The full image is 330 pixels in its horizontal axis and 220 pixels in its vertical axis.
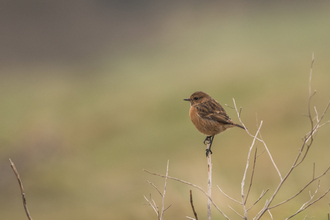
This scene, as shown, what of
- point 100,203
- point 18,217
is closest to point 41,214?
point 18,217

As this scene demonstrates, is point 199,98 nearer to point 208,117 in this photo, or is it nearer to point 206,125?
point 208,117

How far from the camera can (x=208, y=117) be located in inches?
206

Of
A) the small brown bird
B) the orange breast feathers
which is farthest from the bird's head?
the orange breast feathers

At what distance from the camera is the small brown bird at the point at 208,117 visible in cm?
516

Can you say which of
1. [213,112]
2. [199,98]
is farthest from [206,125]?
[199,98]

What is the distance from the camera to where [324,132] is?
12.2 m

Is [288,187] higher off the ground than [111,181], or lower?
lower

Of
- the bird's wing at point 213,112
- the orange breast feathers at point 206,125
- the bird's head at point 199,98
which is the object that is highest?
the bird's head at point 199,98

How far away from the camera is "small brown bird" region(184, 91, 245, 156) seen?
516cm

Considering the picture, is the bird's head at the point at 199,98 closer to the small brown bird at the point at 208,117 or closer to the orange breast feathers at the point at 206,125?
the small brown bird at the point at 208,117

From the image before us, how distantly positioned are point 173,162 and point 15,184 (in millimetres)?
8050

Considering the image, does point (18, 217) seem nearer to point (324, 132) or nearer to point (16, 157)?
point (16, 157)

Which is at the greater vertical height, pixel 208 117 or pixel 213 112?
pixel 213 112

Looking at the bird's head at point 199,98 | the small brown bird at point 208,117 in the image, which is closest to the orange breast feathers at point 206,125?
the small brown bird at point 208,117
